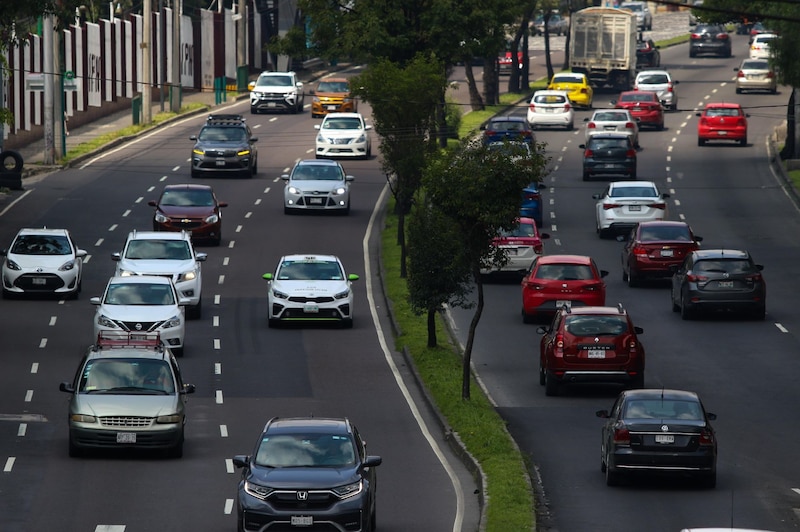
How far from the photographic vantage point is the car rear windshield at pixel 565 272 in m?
38.0

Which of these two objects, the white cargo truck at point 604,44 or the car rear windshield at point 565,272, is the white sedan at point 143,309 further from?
the white cargo truck at point 604,44

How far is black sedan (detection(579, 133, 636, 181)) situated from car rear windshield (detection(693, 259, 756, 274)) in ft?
69.8

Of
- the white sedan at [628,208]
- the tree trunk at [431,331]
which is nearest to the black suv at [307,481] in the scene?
the tree trunk at [431,331]

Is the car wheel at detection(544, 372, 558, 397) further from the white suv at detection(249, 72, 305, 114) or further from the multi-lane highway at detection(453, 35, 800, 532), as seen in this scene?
the white suv at detection(249, 72, 305, 114)

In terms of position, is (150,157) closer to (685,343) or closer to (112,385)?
(685,343)

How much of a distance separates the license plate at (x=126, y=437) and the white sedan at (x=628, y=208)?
26.8m

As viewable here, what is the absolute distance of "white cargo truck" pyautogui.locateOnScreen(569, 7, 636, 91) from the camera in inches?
3561

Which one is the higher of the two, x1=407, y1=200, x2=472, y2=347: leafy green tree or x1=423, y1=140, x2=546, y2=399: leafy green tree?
x1=423, y1=140, x2=546, y2=399: leafy green tree

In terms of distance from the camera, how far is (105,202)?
55.3 metres

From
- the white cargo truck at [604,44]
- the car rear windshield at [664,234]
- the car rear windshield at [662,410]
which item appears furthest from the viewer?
the white cargo truck at [604,44]

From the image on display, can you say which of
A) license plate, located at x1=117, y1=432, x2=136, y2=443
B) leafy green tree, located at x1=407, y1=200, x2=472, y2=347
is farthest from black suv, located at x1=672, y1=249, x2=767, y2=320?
license plate, located at x1=117, y1=432, x2=136, y2=443

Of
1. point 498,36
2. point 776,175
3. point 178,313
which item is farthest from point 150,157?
point 178,313

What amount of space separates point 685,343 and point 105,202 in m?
24.8

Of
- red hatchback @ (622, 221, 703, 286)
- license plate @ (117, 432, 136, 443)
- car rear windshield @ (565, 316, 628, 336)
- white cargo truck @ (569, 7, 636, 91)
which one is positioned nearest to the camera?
license plate @ (117, 432, 136, 443)
